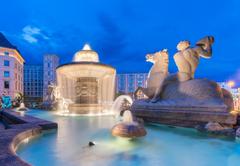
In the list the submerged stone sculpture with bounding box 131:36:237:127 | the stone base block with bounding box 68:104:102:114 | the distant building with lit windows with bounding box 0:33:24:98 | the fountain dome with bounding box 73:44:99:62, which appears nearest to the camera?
the submerged stone sculpture with bounding box 131:36:237:127

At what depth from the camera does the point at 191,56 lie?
6887 millimetres

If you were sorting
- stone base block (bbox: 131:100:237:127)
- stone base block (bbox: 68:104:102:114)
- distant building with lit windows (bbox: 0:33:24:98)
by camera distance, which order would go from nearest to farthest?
stone base block (bbox: 131:100:237:127)
stone base block (bbox: 68:104:102:114)
distant building with lit windows (bbox: 0:33:24:98)

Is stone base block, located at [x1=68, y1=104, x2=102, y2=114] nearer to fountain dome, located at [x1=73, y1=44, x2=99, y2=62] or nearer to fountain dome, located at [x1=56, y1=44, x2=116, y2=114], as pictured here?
fountain dome, located at [x1=56, y1=44, x2=116, y2=114]

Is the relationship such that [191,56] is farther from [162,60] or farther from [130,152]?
[130,152]

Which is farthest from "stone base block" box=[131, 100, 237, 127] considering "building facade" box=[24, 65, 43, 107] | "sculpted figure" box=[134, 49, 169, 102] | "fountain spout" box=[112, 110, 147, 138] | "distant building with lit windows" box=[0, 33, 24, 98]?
"building facade" box=[24, 65, 43, 107]

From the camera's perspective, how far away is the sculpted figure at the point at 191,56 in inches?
269

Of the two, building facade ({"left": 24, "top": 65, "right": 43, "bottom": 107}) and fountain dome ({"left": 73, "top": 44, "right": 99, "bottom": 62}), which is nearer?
fountain dome ({"left": 73, "top": 44, "right": 99, "bottom": 62})

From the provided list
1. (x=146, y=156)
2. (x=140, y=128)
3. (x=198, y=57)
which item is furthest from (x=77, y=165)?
(x=198, y=57)

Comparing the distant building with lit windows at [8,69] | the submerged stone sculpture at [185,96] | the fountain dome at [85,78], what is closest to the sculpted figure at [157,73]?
the submerged stone sculpture at [185,96]

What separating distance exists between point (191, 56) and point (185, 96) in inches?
66.8

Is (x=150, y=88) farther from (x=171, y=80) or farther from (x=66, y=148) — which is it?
(x=66, y=148)

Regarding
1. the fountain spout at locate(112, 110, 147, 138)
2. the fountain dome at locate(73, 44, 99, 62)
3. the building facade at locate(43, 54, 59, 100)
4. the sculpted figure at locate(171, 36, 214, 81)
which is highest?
the building facade at locate(43, 54, 59, 100)

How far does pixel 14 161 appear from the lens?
2.01 meters

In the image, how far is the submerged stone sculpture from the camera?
543 cm
